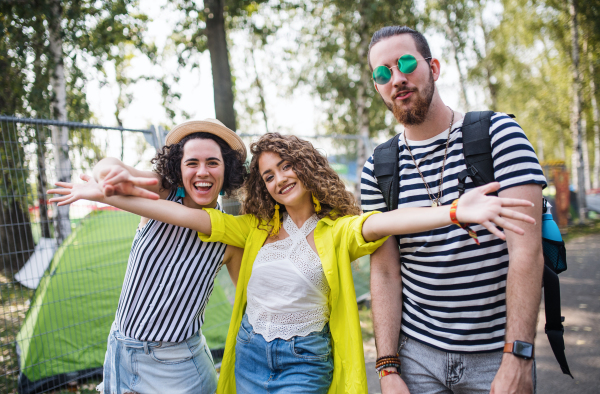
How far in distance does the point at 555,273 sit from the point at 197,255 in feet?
5.65

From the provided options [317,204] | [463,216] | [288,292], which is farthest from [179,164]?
[463,216]

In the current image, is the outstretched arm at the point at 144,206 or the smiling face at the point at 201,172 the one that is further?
the smiling face at the point at 201,172

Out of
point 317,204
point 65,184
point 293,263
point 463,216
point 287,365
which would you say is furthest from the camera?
point 317,204

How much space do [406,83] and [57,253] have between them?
325cm

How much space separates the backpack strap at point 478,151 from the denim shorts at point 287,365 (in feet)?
3.39

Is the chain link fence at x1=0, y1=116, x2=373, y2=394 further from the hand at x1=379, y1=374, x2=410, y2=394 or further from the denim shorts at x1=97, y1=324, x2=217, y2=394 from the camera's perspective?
the hand at x1=379, y1=374, x2=410, y2=394

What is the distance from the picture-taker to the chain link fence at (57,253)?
3.10 metres

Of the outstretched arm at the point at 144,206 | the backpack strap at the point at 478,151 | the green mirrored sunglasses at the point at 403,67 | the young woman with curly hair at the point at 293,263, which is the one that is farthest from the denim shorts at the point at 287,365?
the green mirrored sunglasses at the point at 403,67

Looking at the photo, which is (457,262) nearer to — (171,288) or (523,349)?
(523,349)

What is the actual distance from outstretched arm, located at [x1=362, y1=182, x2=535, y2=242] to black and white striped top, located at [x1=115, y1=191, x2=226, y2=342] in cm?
95

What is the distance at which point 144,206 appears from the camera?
6.07ft

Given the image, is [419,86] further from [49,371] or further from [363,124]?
[363,124]

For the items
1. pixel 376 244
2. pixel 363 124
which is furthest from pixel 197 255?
pixel 363 124

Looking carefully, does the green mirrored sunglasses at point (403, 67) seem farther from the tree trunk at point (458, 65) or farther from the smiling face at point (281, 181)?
the tree trunk at point (458, 65)
